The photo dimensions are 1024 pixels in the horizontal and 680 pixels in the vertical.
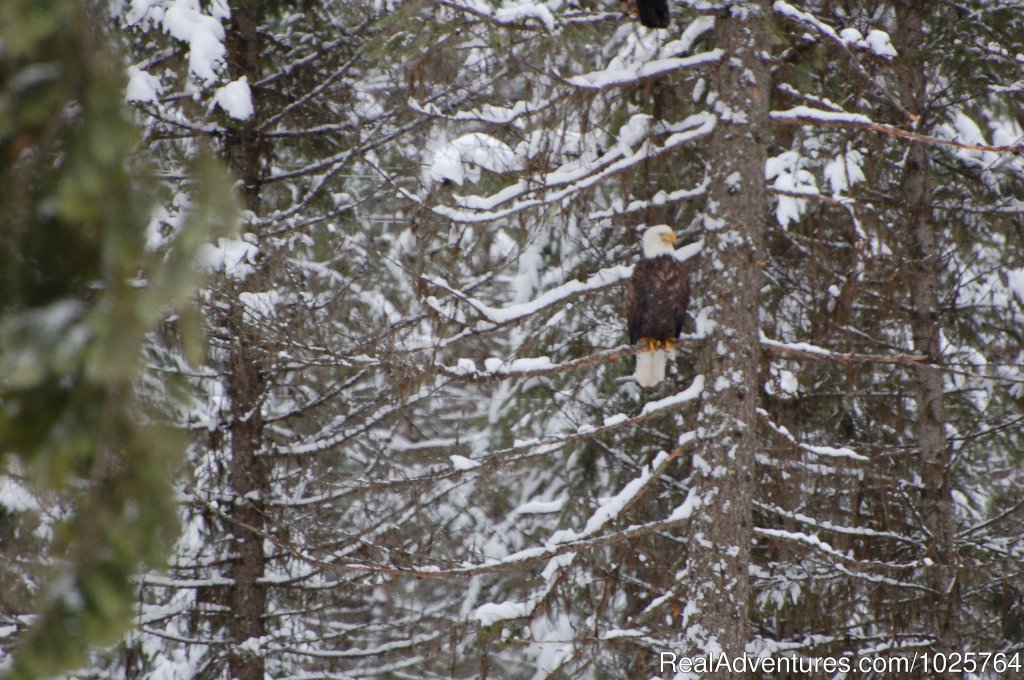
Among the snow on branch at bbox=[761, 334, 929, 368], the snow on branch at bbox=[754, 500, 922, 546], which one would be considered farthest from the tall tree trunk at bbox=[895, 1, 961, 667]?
the snow on branch at bbox=[761, 334, 929, 368]

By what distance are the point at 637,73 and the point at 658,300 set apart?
1378 millimetres

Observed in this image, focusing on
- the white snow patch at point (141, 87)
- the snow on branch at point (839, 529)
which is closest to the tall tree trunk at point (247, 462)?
the white snow patch at point (141, 87)

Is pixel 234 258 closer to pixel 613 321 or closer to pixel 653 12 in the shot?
pixel 613 321

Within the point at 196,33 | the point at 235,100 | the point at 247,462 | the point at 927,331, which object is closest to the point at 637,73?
the point at 235,100

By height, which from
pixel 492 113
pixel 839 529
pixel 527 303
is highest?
pixel 492 113

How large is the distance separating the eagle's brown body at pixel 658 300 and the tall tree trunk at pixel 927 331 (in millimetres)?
2054

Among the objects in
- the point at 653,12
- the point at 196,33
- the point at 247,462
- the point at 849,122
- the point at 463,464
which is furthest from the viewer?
the point at 247,462

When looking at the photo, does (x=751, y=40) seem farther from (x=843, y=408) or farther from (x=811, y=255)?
(x=843, y=408)

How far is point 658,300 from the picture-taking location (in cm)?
579

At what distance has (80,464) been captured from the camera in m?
1.58

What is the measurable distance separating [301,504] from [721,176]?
4097mm

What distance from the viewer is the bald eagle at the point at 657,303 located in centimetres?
580

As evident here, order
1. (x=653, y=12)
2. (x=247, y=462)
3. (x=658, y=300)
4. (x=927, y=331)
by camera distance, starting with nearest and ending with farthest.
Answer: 1. (x=653, y=12)
2. (x=658, y=300)
3. (x=927, y=331)
4. (x=247, y=462)

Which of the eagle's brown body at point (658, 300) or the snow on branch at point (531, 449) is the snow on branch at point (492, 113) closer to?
the eagle's brown body at point (658, 300)
